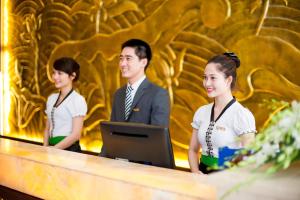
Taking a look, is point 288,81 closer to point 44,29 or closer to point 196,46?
point 196,46

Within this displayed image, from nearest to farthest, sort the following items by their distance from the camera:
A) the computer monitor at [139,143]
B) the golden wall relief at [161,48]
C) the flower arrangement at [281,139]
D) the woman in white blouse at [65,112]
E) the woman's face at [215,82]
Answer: the flower arrangement at [281,139]
the computer monitor at [139,143]
the woman's face at [215,82]
the woman in white blouse at [65,112]
the golden wall relief at [161,48]

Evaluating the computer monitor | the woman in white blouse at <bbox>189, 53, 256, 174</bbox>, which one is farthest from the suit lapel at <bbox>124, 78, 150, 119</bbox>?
the computer monitor

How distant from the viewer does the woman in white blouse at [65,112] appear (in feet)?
11.0

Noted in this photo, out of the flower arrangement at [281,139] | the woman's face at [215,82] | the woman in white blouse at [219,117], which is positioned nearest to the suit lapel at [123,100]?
the woman in white blouse at [219,117]

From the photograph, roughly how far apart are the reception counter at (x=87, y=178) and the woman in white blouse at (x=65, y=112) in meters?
1.13

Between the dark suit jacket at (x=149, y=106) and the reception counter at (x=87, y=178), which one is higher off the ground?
the dark suit jacket at (x=149, y=106)

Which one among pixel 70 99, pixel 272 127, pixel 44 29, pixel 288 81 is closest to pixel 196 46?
pixel 288 81

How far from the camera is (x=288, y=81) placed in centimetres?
371

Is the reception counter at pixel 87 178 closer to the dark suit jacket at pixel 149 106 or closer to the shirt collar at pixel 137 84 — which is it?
the dark suit jacket at pixel 149 106

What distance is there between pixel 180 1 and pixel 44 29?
8.16 feet

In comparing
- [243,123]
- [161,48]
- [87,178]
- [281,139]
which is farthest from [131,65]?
[281,139]

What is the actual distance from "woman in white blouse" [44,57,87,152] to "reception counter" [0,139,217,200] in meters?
1.13

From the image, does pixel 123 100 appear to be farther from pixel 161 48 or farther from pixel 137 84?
pixel 161 48

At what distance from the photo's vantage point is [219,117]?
8.05ft
